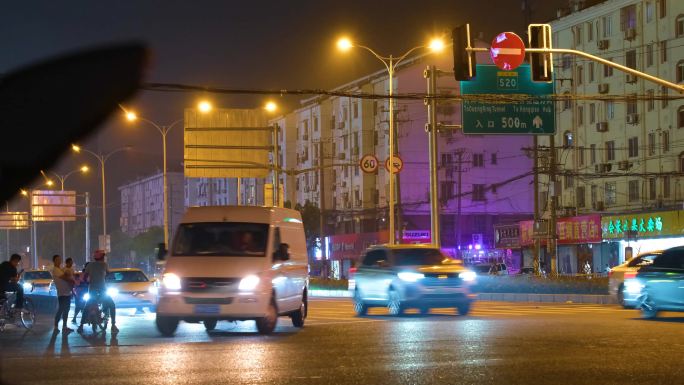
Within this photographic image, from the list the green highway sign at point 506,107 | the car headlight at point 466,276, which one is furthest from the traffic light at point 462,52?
the green highway sign at point 506,107

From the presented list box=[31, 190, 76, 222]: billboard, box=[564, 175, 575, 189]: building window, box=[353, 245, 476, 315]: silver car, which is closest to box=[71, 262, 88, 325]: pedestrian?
box=[353, 245, 476, 315]: silver car

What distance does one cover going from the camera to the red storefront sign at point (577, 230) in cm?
6625

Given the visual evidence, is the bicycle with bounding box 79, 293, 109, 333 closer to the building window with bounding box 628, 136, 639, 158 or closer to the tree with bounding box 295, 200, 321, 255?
the building window with bounding box 628, 136, 639, 158

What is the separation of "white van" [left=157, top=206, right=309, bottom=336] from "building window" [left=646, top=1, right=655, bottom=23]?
51190mm

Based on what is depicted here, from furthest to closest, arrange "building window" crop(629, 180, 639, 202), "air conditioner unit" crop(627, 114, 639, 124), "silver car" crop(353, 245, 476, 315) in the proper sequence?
Answer: "building window" crop(629, 180, 639, 202), "air conditioner unit" crop(627, 114, 639, 124), "silver car" crop(353, 245, 476, 315)

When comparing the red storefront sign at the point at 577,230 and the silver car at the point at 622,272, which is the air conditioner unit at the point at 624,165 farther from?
the silver car at the point at 622,272

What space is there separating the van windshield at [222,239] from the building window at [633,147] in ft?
175

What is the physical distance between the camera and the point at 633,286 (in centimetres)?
2377

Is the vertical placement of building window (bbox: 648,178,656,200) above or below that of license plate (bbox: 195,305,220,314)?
above

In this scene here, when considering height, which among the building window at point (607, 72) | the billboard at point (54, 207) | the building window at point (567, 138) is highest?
the building window at point (607, 72)

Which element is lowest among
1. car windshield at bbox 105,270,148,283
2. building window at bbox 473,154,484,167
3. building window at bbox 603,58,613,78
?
car windshield at bbox 105,270,148,283

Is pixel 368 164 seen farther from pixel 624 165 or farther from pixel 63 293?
pixel 624 165

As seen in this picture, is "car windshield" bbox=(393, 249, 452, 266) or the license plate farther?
"car windshield" bbox=(393, 249, 452, 266)

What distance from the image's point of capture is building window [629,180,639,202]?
2749 inches
